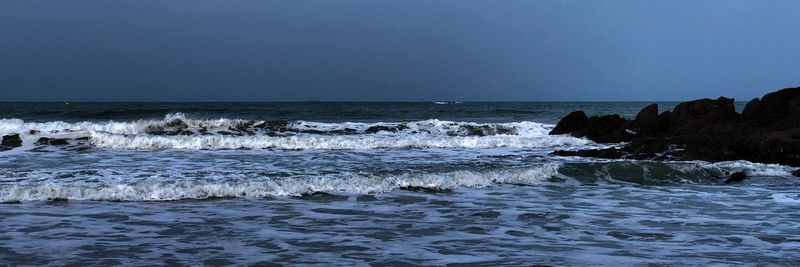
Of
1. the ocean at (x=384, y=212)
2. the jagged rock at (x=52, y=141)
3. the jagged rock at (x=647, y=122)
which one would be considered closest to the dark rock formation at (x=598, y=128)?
the jagged rock at (x=647, y=122)

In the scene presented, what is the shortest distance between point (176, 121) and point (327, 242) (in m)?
20.6

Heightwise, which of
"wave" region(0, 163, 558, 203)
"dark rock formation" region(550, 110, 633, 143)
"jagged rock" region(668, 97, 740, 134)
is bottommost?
"wave" region(0, 163, 558, 203)

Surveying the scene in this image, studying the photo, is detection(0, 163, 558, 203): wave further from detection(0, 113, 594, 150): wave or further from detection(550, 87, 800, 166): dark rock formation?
detection(0, 113, 594, 150): wave

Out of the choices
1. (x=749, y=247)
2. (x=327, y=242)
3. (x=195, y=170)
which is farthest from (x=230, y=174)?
(x=749, y=247)

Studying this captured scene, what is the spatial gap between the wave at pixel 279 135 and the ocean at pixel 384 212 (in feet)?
8.27

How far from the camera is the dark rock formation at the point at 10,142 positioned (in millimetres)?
17828

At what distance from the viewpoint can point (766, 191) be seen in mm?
10828

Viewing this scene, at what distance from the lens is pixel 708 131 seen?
18.7 metres

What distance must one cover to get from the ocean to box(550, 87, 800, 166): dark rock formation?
1047 millimetres

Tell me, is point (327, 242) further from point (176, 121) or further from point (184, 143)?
point (176, 121)

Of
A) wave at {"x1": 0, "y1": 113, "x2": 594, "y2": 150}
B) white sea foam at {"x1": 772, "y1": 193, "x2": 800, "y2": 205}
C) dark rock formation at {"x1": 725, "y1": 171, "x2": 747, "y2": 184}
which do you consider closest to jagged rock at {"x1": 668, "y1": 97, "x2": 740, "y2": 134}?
wave at {"x1": 0, "y1": 113, "x2": 594, "y2": 150}

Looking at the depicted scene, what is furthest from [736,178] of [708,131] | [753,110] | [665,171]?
[753,110]

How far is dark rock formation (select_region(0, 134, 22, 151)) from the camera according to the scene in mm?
17828

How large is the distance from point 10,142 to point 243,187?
473 inches
